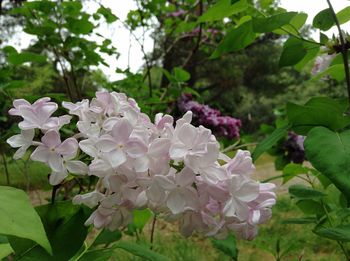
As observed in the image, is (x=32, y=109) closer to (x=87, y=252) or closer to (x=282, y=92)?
(x=87, y=252)

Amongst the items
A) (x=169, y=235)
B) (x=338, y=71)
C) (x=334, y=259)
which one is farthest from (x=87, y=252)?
(x=169, y=235)

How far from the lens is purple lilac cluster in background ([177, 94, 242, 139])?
2.24 m

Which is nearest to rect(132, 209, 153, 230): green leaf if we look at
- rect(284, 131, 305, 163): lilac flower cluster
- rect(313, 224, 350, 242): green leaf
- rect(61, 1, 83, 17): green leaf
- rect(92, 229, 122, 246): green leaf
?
rect(92, 229, 122, 246): green leaf

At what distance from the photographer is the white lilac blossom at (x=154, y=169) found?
1.54 feet

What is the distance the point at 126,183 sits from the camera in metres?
0.49

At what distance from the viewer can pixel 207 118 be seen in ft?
7.45

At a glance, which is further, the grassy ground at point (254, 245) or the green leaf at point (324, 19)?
the grassy ground at point (254, 245)

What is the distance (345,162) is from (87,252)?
0.35 metres

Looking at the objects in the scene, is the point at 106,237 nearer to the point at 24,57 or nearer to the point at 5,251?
the point at 5,251

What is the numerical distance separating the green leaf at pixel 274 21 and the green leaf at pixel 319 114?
0.45ft

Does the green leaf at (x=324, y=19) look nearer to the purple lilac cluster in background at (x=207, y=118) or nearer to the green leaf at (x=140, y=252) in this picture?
the green leaf at (x=140, y=252)

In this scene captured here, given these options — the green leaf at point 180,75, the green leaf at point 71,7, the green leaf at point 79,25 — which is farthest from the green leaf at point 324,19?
the green leaf at point 180,75

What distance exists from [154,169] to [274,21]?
0.39 m

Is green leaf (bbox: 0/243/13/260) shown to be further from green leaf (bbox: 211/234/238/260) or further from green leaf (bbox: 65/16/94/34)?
green leaf (bbox: 65/16/94/34)
